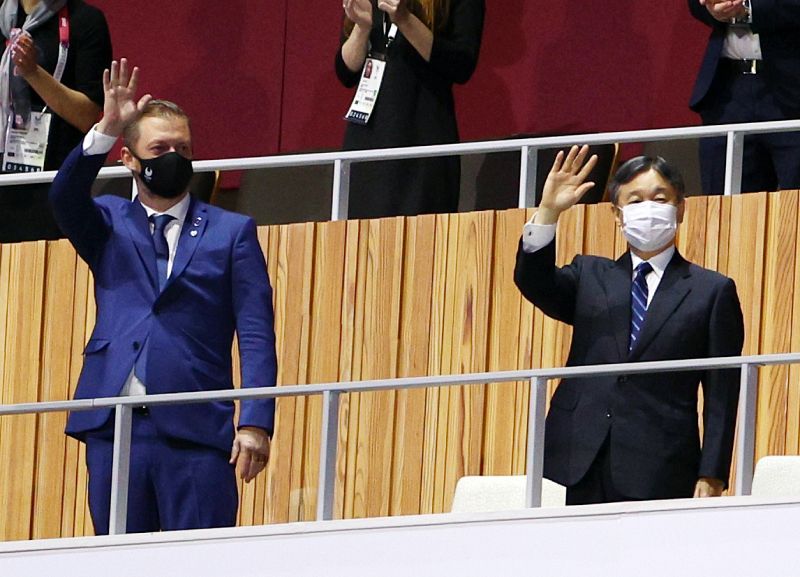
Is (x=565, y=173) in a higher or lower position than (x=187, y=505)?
higher

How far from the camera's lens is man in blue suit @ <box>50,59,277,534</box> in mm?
5465

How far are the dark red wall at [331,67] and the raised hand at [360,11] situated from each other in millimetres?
1292

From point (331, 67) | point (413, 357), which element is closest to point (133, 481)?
point (413, 357)

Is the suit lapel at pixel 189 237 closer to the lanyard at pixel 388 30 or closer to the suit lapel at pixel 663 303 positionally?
the suit lapel at pixel 663 303

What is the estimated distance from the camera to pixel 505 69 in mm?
8578

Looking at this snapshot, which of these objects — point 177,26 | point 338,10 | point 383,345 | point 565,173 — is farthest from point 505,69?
point 565,173

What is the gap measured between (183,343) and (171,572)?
50 cm

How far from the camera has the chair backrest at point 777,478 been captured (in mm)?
5492

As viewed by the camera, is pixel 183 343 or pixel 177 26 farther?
pixel 177 26

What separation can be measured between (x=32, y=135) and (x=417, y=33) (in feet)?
3.91

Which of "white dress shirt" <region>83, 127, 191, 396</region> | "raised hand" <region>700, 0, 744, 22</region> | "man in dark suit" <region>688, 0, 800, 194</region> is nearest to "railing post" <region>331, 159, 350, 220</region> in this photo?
"man in dark suit" <region>688, 0, 800, 194</region>

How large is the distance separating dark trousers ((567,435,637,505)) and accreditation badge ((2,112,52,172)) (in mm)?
2366

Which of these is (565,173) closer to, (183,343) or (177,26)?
(183,343)

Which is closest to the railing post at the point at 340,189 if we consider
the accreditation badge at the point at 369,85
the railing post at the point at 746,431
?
the accreditation badge at the point at 369,85
